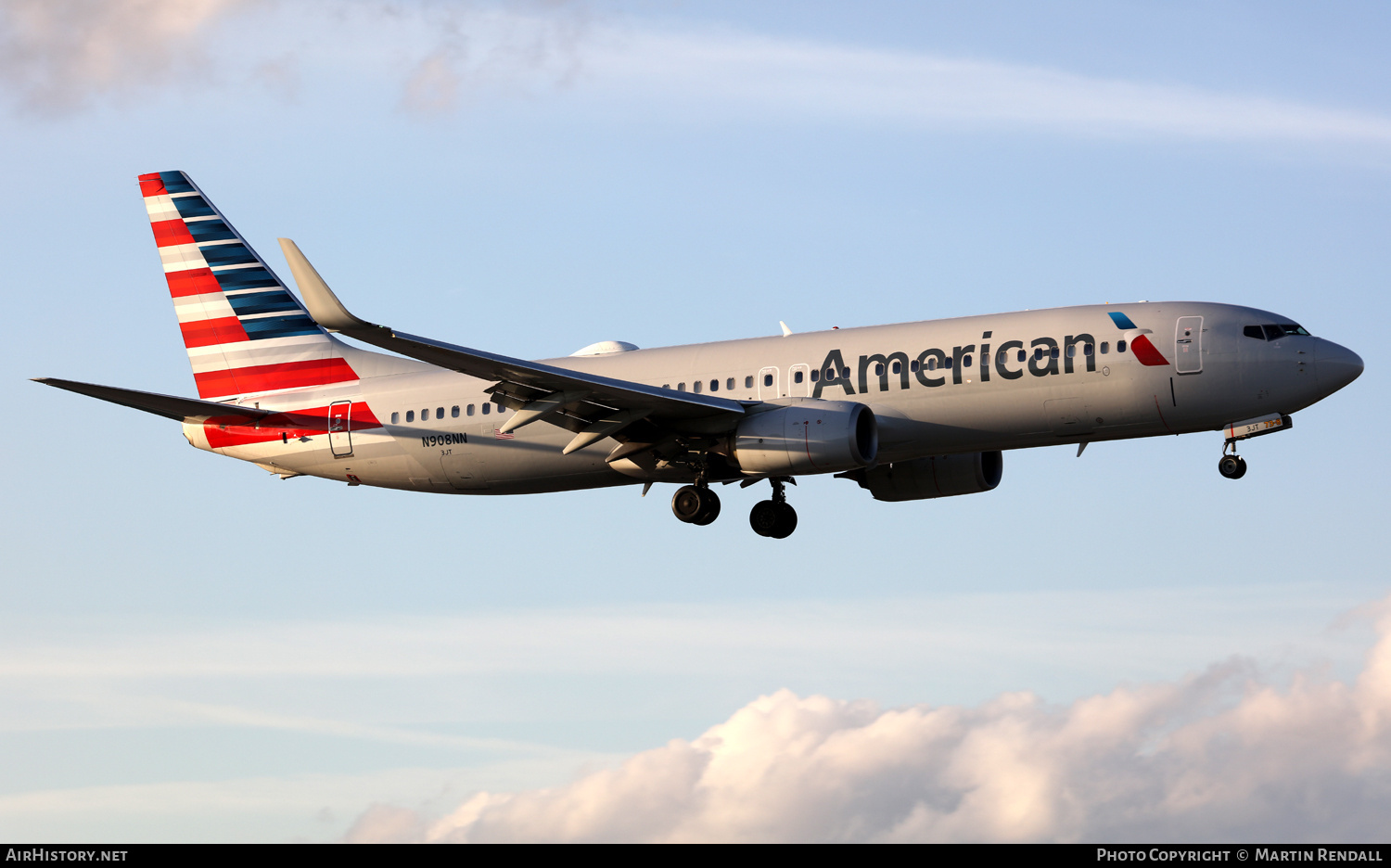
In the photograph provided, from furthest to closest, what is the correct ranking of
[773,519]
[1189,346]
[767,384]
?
[773,519] < [767,384] < [1189,346]

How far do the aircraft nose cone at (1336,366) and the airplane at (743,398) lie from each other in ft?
0.13

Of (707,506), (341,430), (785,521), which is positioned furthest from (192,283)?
(785,521)

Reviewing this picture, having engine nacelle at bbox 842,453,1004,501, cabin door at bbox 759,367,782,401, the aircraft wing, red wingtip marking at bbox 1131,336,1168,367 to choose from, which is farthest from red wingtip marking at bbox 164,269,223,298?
red wingtip marking at bbox 1131,336,1168,367

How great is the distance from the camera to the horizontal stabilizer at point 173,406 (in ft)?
124

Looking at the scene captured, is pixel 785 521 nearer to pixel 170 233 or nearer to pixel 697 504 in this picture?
pixel 697 504

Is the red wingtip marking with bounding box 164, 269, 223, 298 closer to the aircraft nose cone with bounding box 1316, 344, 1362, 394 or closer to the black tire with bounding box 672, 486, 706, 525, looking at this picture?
the black tire with bounding box 672, 486, 706, 525

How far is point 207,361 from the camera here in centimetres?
4481

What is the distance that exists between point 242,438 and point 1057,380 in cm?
2159

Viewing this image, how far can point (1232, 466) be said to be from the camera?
36.8m

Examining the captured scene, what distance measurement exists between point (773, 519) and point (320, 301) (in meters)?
14.5

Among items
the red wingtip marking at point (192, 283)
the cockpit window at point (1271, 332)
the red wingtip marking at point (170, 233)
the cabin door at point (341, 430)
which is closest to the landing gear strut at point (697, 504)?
the cabin door at point (341, 430)

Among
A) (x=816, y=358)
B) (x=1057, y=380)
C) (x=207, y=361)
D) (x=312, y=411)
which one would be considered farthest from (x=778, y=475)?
(x=207, y=361)
